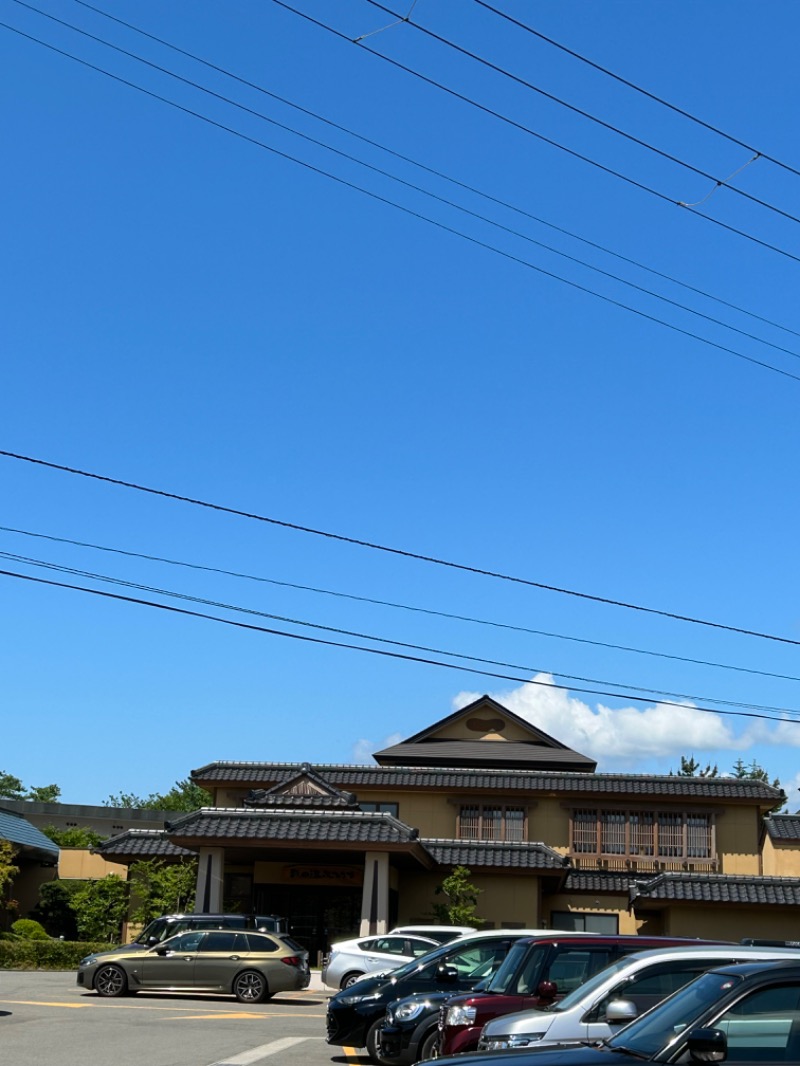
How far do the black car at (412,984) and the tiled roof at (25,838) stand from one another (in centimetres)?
3080

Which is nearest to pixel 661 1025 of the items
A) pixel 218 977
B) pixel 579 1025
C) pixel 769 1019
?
pixel 769 1019

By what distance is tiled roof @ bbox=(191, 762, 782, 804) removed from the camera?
128 feet

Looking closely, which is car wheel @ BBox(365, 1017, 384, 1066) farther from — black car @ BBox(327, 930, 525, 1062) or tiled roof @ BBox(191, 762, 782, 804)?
tiled roof @ BBox(191, 762, 782, 804)

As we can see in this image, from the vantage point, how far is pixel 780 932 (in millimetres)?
33750

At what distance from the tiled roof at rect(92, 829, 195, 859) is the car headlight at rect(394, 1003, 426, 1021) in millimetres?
23205

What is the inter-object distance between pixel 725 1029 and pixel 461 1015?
18.3 feet

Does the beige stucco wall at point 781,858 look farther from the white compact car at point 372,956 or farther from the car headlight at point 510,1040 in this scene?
the car headlight at point 510,1040

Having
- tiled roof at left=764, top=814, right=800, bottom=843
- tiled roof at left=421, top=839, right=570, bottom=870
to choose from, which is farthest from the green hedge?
tiled roof at left=764, top=814, right=800, bottom=843

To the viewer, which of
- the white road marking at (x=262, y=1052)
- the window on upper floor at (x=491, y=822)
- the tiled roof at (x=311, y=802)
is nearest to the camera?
the white road marking at (x=262, y=1052)

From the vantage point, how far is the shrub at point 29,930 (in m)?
38.3

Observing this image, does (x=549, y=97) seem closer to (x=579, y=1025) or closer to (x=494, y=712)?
(x=579, y=1025)

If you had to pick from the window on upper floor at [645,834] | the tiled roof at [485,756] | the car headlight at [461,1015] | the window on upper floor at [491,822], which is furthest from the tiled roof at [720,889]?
the car headlight at [461,1015]

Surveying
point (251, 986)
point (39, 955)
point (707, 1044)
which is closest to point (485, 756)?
point (39, 955)

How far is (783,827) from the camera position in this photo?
1615 inches
